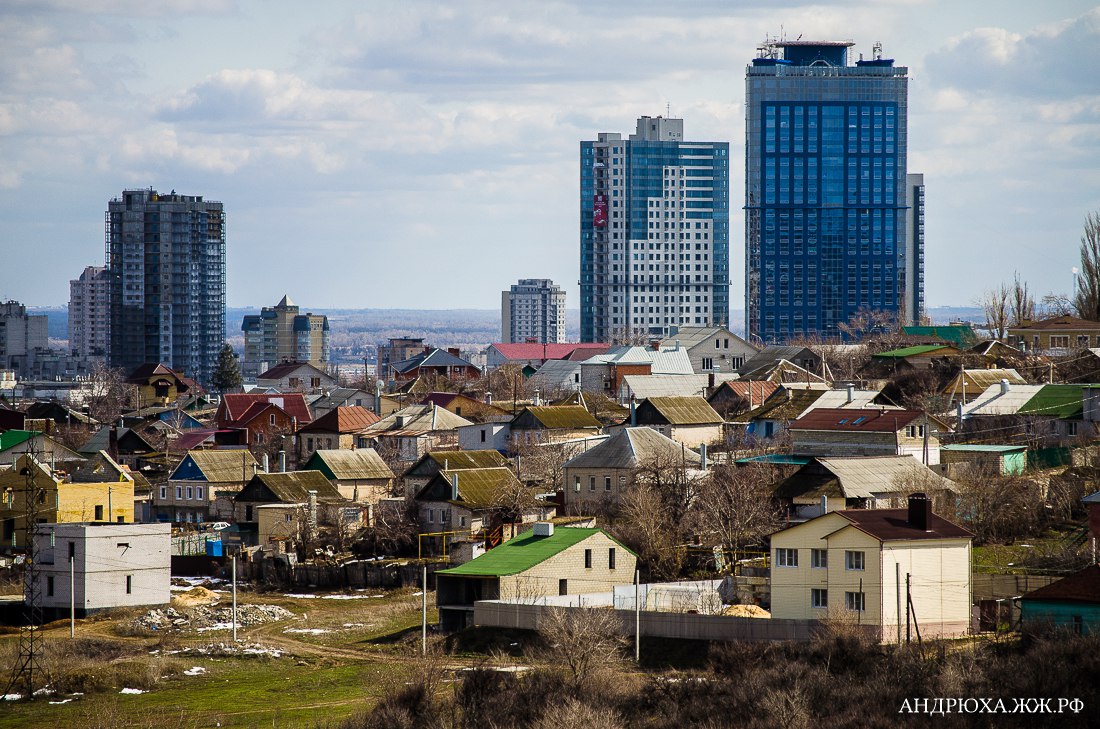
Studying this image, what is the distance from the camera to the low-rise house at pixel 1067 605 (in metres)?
34.6

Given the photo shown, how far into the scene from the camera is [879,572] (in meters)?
37.1

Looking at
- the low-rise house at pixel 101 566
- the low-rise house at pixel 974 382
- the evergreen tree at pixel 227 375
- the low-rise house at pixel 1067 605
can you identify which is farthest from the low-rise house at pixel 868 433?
Result: the evergreen tree at pixel 227 375

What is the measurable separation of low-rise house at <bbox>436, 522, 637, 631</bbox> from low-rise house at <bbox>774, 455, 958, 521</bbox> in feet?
21.4

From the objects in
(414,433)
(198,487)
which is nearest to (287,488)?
(198,487)

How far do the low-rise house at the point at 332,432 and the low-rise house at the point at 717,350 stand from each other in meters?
37.6

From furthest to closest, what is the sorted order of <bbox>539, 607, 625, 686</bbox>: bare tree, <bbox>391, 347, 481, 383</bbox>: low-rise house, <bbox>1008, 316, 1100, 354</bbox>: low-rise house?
<bbox>391, 347, 481, 383</bbox>: low-rise house < <bbox>1008, 316, 1100, 354</bbox>: low-rise house < <bbox>539, 607, 625, 686</bbox>: bare tree

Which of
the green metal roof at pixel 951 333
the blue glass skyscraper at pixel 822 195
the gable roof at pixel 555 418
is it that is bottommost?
the gable roof at pixel 555 418

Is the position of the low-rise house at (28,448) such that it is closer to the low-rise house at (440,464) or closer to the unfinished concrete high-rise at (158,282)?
the low-rise house at (440,464)

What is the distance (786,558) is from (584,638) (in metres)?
6.15

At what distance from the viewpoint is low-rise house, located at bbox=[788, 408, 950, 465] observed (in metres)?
56.2

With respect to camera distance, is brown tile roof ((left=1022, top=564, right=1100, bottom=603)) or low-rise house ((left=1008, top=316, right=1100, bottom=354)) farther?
low-rise house ((left=1008, top=316, right=1100, bottom=354))

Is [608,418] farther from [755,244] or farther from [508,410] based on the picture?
[755,244]

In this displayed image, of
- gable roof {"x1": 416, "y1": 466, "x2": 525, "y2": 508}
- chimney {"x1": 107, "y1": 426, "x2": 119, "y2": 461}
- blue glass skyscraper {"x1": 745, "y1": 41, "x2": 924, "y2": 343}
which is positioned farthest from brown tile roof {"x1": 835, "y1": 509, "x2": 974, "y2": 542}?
blue glass skyscraper {"x1": 745, "y1": 41, "x2": 924, "y2": 343}

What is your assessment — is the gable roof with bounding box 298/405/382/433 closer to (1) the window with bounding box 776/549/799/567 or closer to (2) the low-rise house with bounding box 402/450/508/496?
(2) the low-rise house with bounding box 402/450/508/496
